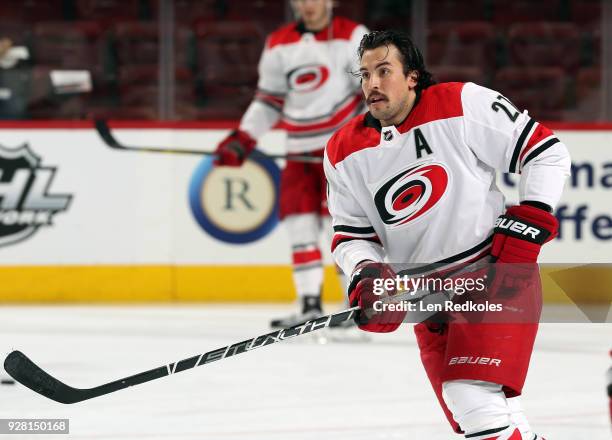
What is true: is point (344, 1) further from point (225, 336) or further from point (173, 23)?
point (225, 336)

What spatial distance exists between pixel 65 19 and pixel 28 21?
19 cm

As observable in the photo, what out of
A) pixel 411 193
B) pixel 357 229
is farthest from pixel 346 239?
pixel 411 193

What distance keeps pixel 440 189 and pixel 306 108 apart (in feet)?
9.13

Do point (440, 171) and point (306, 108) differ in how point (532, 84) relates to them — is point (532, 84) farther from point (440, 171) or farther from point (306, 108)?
point (440, 171)

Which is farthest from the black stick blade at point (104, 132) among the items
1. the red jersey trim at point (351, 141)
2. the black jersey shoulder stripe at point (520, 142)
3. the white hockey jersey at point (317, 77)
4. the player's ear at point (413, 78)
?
the black jersey shoulder stripe at point (520, 142)

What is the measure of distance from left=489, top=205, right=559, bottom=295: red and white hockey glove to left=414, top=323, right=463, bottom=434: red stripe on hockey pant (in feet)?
0.57

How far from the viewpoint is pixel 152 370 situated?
2.80m

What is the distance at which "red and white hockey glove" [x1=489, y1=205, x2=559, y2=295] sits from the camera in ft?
8.26

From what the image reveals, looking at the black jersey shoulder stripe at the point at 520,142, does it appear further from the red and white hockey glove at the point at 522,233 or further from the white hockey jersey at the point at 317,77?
the white hockey jersey at the point at 317,77

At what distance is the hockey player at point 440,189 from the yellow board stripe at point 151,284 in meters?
3.89

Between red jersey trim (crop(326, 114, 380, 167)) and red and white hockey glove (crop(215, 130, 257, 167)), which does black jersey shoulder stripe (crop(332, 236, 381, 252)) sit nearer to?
red jersey trim (crop(326, 114, 380, 167))

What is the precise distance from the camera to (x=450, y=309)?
2.61 meters

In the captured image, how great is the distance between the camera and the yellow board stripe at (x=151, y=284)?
6633 millimetres

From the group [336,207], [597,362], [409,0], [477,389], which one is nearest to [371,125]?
[336,207]
